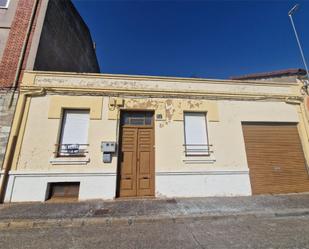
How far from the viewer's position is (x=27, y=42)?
7.12 m

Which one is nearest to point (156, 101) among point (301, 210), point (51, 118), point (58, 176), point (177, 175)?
point (177, 175)

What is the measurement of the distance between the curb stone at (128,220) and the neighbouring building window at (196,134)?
2.61 meters

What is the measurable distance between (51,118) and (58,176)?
6.98 feet

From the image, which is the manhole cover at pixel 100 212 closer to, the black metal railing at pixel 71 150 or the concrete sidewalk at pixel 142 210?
the concrete sidewalk at pixel 142 210

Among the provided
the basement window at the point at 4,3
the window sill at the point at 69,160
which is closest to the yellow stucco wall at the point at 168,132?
the window sill at the point at 69,160

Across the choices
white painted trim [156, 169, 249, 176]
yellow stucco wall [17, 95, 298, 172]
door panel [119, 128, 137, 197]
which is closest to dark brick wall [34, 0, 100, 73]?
yellow stucco wall [17, 95, 298, 172]

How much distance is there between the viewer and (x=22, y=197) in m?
5.60

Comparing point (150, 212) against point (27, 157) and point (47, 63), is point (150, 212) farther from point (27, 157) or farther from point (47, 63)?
point (47, 63)

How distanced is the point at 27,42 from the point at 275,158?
446 inches

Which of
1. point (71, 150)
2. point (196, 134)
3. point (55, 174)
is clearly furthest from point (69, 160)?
point (196, 134)

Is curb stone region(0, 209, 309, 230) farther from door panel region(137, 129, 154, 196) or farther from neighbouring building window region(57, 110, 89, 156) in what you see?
neighbouring building window region(57, 110, 89, 156)

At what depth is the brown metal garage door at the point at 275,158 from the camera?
6.75 meters

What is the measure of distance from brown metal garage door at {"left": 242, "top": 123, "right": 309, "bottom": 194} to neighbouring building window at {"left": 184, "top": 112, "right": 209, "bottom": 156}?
5.69ft

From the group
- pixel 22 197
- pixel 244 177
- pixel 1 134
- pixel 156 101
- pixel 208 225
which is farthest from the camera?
pixel 156 101
